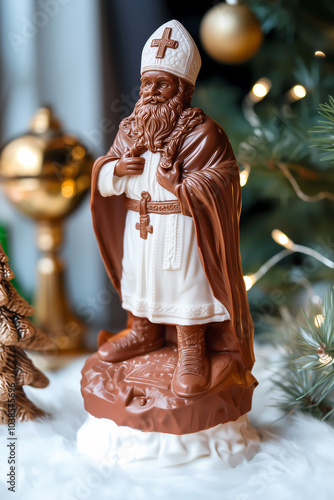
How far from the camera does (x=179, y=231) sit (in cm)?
104

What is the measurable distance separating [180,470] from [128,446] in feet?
0.34

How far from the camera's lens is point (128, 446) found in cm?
103

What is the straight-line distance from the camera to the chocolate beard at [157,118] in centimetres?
102

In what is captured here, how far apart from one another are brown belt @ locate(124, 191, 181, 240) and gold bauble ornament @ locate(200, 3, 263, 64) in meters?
0.49

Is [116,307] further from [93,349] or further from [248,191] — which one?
[248,191]

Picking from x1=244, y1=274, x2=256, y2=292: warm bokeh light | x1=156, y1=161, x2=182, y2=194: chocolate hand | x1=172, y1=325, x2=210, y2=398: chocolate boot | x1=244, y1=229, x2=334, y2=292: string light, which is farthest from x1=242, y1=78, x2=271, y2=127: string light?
x1=172, y1=325, x2=210, y2=398: chocolate boot

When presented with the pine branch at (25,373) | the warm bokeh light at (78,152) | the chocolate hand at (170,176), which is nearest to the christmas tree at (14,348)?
the pine branch at (25,373)

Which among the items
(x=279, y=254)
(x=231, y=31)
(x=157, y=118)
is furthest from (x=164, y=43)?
A: (x=279, y=254)

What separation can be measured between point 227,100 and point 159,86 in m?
0.74

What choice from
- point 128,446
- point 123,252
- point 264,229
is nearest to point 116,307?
point 264,229

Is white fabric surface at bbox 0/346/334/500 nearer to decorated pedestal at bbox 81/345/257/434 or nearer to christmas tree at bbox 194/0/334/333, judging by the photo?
decorated pedestal at bbox 81/345/257/434

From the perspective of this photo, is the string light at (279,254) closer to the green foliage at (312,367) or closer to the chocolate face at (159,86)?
the green foliage at (312,367)

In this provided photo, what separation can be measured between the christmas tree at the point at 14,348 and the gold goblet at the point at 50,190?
497 mm

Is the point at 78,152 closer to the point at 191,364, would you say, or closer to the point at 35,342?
the point at 35,342
